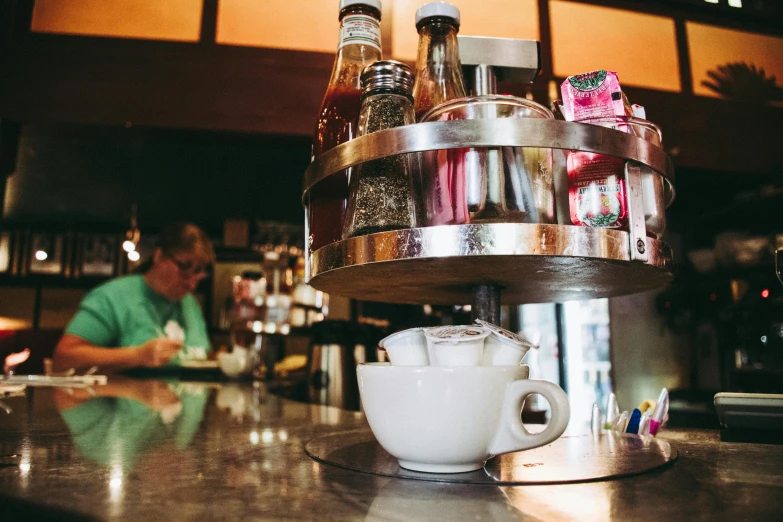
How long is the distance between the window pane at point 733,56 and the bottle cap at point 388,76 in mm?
2330

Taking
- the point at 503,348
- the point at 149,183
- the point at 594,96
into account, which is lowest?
the point at 503,348

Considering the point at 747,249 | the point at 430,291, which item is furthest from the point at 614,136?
the point at 747,249

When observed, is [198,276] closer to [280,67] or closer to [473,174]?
[280,67]

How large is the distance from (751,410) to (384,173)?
1.69ft

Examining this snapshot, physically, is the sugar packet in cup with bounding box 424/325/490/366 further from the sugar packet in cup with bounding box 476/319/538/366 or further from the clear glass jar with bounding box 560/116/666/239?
the clear glass jar with bounding box 560/116/666/239

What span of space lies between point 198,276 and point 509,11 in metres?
2.01

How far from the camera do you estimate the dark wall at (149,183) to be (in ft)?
12.4

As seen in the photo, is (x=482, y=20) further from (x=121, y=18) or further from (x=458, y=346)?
(x=458, y=346)

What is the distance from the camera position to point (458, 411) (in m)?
0.42

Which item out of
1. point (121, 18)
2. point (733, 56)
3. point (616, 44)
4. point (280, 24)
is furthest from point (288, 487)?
point (733, 56)

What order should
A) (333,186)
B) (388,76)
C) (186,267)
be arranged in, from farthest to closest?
(186,267)
(333,186)
(388,76)

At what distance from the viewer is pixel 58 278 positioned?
230 inches

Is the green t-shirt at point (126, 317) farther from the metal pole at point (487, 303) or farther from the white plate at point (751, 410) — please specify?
the white plate at point (751, 410)

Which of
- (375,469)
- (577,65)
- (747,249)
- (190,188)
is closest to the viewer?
(375,469)
